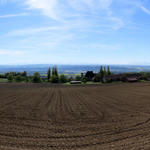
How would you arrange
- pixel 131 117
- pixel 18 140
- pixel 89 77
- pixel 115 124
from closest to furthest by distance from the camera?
1. pixel 18 140
2. pixel 115 124
3. pixel 131 117
4. pixel 89 77

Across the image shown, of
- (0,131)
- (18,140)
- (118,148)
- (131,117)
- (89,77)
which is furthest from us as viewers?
(89,77)

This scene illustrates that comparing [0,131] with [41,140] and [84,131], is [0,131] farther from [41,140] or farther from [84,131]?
[84,131]

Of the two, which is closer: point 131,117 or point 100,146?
point 100,146

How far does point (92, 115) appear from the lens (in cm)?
1204

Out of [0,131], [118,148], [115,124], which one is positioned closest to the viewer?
[118,148]

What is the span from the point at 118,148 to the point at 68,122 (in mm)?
4263

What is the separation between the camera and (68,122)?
1040 centimetres

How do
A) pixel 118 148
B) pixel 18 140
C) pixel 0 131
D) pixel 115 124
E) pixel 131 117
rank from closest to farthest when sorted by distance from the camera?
pixel 118 148
pixel 18 140
pixel 0 131
pixel 115 124
pixel 131 117

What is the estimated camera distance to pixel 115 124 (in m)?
9.84

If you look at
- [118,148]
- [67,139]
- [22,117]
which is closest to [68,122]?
[67,139]

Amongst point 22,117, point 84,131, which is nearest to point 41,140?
point 84,131

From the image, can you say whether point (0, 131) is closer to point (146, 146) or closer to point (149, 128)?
point (146, 146)

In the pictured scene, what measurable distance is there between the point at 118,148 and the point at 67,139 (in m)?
2.39

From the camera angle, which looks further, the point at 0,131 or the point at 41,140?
the point at 0,131
